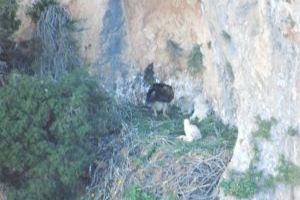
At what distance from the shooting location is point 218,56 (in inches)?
372

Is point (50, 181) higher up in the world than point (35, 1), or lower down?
lower down

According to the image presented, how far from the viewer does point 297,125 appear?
26.0 feet

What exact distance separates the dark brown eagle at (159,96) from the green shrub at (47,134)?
854 millimetres

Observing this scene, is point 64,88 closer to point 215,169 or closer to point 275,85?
point 215,169

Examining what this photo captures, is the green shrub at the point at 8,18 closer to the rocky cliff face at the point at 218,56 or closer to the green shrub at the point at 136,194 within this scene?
the rocky cliff face at the point at 218,56

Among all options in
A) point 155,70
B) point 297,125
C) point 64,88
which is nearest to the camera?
point 297,125

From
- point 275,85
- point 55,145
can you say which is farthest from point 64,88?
point 275,85

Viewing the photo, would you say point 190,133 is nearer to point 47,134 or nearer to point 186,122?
point 186,122

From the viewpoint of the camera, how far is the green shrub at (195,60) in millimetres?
10133

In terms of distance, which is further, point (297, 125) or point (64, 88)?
point (64, 88)

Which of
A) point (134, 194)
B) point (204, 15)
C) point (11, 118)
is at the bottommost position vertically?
point (134, 194)

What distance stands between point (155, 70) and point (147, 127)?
948mm

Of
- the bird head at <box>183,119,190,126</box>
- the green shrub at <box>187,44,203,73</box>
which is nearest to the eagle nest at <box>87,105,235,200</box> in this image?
the bird head at <box>183,119,190,126</box>

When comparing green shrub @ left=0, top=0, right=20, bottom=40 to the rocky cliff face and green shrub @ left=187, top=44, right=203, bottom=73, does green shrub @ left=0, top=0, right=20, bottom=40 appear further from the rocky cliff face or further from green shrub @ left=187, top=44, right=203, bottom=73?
green shrub @ left=187, top=44, right=203, bottom=73
